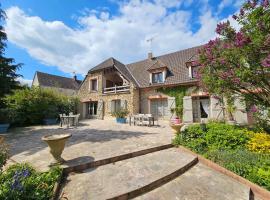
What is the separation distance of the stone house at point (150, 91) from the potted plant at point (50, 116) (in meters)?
4.29

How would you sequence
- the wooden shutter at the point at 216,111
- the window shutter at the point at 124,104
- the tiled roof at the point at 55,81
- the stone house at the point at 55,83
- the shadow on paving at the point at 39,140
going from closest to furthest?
the shadow on paving at the point at 39,140, the wooden shutter at the point at 216,111, the window shutter at the point at 124,104, the stone house at the point at 55,83, the tiled roof at the point at 55,81

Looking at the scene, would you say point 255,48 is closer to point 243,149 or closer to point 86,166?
point 243,149

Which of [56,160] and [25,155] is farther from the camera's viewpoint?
[25,155]

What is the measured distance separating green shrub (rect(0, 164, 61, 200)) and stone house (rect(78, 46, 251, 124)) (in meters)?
10.1

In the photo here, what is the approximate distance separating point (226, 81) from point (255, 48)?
1.27m

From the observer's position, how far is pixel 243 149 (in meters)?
5.06

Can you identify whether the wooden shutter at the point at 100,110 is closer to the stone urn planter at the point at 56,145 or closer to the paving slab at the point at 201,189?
the stone urn planter at the point at 56,145

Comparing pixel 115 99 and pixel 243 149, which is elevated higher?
pixel 115 99

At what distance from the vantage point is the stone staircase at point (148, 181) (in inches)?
122

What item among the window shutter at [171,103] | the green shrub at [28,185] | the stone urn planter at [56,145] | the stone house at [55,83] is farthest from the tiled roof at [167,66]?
the green shrub at [28,185]

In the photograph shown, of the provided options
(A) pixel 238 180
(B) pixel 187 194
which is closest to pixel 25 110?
(B) pixel 187 194

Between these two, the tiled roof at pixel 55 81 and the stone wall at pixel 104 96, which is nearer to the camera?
the stone wall at pixel 104 96

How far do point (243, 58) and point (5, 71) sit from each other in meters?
13.0

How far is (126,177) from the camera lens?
11.8ft
